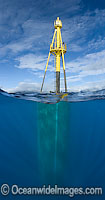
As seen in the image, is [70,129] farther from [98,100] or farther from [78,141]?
[98,100]

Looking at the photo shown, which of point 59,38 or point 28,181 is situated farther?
point 59,38

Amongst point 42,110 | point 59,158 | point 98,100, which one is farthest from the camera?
point 98,100

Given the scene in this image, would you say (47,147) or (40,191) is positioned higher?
(47,147)

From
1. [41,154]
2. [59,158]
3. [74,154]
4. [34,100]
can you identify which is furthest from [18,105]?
[74,154]

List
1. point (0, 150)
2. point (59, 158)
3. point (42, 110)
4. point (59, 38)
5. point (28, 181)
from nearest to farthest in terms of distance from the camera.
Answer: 1. point (28, 181)
2. point (59, 158)
3. point (0, 150)
4. point (42, 110)
5. point (59, 38)

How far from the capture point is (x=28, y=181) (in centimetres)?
870

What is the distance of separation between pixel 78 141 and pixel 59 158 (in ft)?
16.9

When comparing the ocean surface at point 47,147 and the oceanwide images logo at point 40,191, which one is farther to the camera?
the ocean surface at point 47,147

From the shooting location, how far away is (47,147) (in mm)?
9516

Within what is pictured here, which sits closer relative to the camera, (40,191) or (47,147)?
(40,191)

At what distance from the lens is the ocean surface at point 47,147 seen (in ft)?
28.1

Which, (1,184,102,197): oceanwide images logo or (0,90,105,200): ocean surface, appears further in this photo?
(0,90,105,200): ocean surface

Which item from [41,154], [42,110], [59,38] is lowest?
[41,154]

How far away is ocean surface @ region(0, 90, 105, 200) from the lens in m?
8.56
